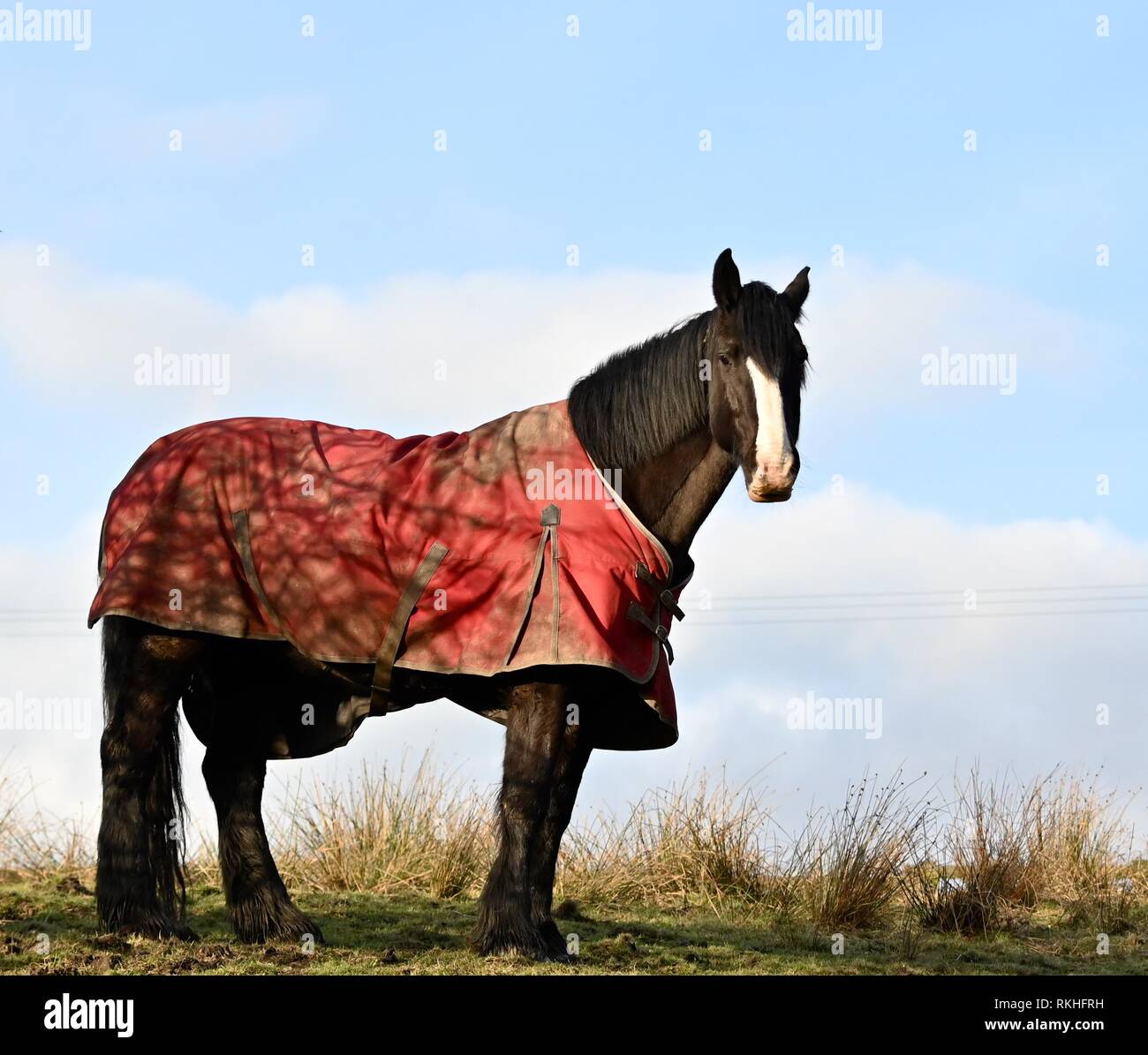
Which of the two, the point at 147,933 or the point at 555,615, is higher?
the point at 555,615

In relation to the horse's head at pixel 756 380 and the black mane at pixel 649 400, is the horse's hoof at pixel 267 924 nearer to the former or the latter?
the black mane at pixel 649 400

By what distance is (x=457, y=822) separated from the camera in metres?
9.38

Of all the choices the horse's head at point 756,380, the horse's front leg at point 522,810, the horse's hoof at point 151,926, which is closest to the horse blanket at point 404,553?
the horse's front leg at point 522,810

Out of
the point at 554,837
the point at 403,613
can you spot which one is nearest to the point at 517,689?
the point at 403,613

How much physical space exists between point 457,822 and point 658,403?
4331 mm

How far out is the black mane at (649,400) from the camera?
5.97m

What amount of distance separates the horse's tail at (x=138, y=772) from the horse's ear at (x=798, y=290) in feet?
10.6

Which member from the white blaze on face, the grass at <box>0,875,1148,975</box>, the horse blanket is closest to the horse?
the white blaze on face

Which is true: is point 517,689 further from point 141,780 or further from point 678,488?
point 141,780

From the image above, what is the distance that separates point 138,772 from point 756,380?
3.21 m

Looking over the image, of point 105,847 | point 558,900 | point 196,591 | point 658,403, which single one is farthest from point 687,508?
point 558,900

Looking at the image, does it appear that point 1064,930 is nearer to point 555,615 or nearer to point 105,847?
point 555,615

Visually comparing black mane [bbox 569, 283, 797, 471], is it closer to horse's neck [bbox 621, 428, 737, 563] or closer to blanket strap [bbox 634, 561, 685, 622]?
horse's neck [bbox 621, 428, 737, 563]

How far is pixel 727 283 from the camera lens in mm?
5816
